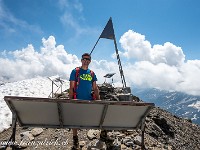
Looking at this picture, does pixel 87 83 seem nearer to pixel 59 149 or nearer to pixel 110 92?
pixel 59 149

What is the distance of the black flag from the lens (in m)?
17.9

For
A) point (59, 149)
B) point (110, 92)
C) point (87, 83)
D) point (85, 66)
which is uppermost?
point (110, 92)

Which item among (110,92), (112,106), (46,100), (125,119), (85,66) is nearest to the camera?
(46,100)

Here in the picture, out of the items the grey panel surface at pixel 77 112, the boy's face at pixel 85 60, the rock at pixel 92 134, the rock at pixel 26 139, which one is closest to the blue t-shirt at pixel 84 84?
the boy's face at pixel 85 60

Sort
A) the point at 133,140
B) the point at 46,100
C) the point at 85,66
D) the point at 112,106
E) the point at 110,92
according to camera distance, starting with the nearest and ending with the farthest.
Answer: the point at 46,100 < the point at 112,106 < the point at 85,66 < the point at 133,140 < the point at 110,92

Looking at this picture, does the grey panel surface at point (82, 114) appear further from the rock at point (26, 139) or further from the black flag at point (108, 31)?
the black flag at point (108, 31)

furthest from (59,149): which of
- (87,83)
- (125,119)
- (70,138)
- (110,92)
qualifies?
(110,92)

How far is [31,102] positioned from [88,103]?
147cm

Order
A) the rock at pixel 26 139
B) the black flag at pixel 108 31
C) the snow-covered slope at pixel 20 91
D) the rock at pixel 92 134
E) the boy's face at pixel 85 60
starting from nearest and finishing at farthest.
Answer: the boy's face at pixel 85 60, the rock at pixel 26 139, the rock at pixel 92 134, the snow-covered slope at pixel 20 91, the black flag at pixel 108 31

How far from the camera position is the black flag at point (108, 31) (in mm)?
17922

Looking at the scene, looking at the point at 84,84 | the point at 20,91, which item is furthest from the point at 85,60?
the point at 20,91

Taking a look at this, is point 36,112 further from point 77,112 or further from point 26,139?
point 26,139

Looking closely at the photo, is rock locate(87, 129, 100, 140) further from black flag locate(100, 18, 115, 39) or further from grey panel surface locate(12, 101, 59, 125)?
black flag locate(100, 18, 115, 39)

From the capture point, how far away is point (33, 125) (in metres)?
6.98
